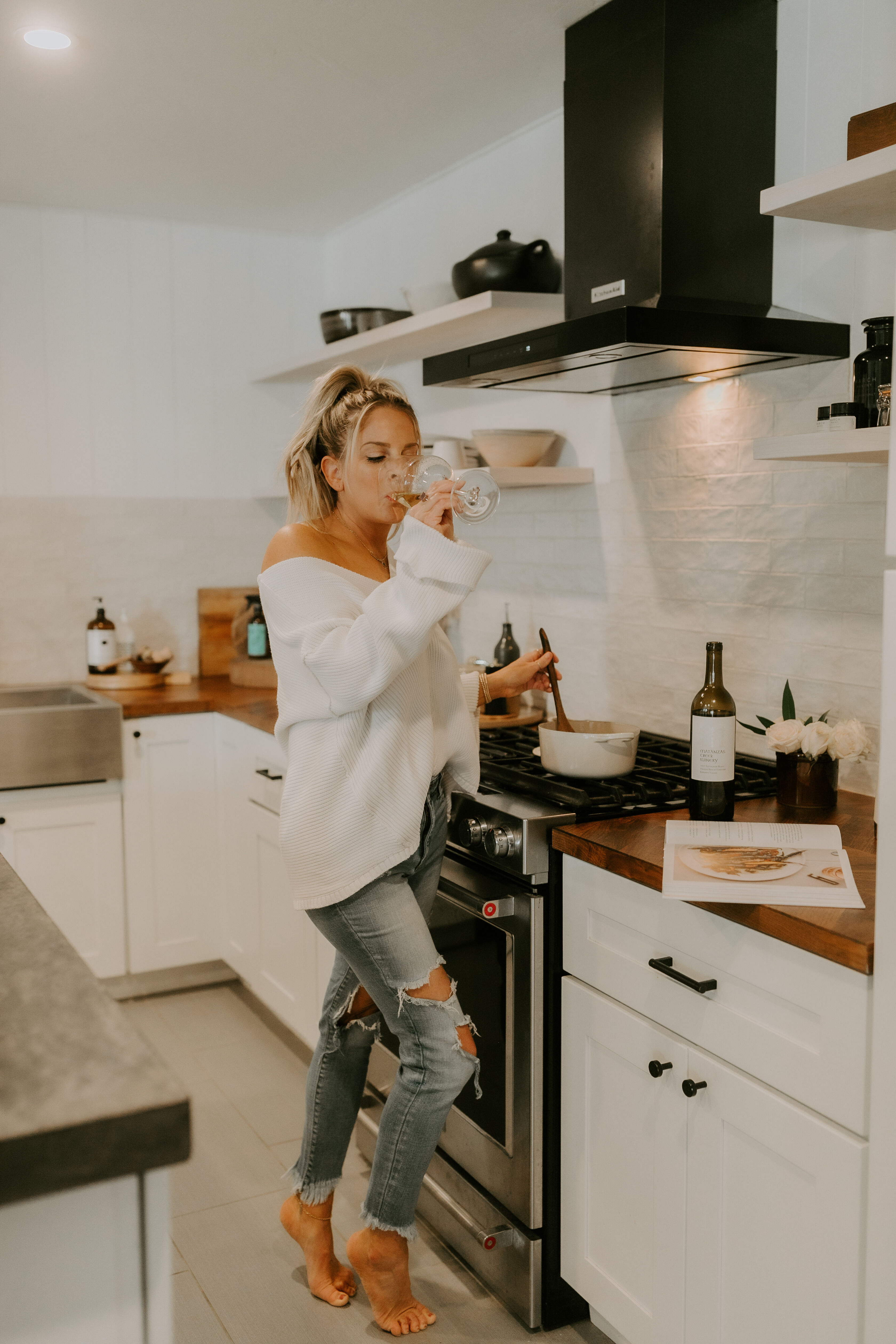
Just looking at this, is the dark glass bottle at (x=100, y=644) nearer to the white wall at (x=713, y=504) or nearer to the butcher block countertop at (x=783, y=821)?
the white wall at (x=713, y=504)

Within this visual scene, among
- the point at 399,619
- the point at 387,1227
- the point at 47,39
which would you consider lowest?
the point at 387,1227

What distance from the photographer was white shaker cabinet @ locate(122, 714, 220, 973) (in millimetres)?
3361

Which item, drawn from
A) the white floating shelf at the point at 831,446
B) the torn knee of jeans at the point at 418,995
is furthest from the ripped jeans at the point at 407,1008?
the white floating shelf at the point at 831,446

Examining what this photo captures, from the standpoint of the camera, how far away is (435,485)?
171cm

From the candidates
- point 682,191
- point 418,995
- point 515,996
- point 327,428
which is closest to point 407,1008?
point 418,995

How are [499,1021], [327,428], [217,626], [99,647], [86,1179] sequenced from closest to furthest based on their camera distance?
1. [86,1179]
2. [327,428]
3. [499,1021]
4. [99,647]
5. [217,626]

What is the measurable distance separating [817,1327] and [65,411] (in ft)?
11.3

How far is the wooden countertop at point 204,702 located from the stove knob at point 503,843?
1.16 m

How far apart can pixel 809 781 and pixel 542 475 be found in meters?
1.09

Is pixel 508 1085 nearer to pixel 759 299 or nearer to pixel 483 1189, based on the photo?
pixel 483 1189

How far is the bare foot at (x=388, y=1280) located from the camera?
1.89m

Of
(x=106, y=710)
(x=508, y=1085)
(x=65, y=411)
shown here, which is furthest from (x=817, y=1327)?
(x=65, y=411)

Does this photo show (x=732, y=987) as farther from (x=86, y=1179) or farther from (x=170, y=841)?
(x=170, y=841)

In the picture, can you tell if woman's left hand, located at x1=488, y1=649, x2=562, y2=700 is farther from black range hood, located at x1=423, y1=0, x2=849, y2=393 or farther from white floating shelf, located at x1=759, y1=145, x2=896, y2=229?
white floating shelf, located at x1=759, y1=145, x2=896, y2=229
